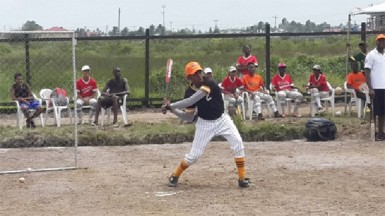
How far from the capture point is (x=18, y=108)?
716 inches

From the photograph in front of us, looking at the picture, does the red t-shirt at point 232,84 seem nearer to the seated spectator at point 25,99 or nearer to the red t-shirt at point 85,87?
the red t-shirt at point 85,87

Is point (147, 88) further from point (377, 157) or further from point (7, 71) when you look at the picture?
point (377, 157)

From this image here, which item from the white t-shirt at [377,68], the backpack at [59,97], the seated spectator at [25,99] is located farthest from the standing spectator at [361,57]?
the seated spectator at [25,99]

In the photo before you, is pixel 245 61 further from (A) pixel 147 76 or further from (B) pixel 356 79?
(A) pixel 147 76

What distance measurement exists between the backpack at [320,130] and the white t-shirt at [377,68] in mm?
1139

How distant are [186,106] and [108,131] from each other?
18.8 ft

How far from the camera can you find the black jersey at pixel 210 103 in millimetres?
11672

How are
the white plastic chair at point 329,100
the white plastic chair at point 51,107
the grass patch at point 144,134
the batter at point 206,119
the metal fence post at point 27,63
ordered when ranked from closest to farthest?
the batter at point 206,119, the grass patch at point 144,134, the white plastic chair at point 51,107, the white plastic chair at point 329,100, the metal fence post at point 27,63

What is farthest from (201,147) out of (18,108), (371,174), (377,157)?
(18,108)

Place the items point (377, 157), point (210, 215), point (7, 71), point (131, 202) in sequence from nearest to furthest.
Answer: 1. point (210, 215)
2. point (131, 202)
3. point (377, 157)
4. point (7, 71)

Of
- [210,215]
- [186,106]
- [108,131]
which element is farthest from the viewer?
[108,131]

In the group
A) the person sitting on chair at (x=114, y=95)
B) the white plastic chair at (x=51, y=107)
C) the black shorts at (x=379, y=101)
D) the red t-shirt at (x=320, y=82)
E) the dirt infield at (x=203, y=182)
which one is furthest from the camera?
the red t-shirt at (x=320, y=82)

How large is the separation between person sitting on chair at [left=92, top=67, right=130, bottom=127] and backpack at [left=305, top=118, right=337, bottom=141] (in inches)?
173

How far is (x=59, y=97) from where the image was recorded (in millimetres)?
19297
